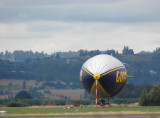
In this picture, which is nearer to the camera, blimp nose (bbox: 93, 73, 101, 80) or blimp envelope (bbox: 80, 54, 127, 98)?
blimp nose (bbox: 93, 73, 101, 80)

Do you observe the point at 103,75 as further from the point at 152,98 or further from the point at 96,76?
the point at 152,98

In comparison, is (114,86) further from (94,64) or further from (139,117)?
(139,117)

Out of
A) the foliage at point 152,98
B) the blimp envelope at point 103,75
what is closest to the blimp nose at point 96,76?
the blimp envelope at point 103,75

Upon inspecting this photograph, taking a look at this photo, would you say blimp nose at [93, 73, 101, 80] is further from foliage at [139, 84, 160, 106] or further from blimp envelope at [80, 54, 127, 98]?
foliage at [139, 84, 160, 106]

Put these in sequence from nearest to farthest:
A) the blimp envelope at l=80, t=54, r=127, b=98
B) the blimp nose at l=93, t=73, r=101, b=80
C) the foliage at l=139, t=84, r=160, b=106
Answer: the blimp nose at l=93, t=73, r=101, b=80 → the blimp envelope at l=80, t=54, r=127, b=98 → the foliage at l=139, t=84, r=160, b=106

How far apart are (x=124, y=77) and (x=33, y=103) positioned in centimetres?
5115

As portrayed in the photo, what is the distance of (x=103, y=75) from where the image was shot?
7206 centimetres

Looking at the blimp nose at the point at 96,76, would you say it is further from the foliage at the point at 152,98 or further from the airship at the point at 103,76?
the foliage at the point at 152,98

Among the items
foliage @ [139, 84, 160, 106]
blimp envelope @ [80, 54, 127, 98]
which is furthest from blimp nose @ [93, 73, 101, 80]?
foliage @ [139, 84, 160, 106]

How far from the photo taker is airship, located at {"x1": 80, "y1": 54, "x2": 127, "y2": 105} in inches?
2844

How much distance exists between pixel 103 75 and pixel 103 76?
5.4 inches

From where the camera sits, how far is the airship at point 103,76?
72.2 meters

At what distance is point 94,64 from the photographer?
7350 cm

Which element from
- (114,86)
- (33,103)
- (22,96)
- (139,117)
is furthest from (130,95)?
(139,117)
